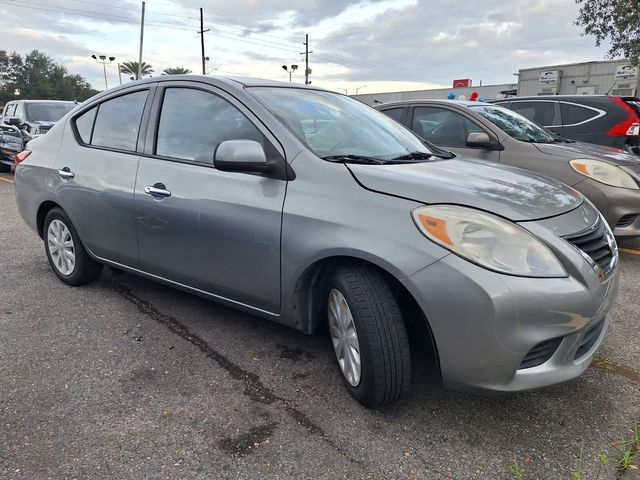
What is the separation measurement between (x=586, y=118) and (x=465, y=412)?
229 inches

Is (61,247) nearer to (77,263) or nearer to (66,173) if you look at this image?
(77,263)

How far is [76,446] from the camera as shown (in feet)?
6.82

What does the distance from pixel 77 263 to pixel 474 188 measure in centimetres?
301

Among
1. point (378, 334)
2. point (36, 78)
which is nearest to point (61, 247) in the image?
point (378, 334)

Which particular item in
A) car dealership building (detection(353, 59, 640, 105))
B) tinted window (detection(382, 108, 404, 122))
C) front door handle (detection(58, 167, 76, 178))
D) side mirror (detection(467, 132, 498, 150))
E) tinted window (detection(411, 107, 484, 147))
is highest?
car dealership building (detection(353, 59, 640, 105))

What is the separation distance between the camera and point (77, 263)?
3.79 metres

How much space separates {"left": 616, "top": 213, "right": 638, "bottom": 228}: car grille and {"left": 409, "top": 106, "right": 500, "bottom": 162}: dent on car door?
4.23ft

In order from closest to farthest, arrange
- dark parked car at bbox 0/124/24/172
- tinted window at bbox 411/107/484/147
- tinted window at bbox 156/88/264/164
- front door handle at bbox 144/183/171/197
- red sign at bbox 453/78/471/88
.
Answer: tinted window at bbox 156/88/264/164 < front door handle at bbox 144/183/171/197 < tinted window at bbox 411/107/484/147 < dark parked car at bbox 0/124/24/172 < red sign at bbox 453/78/471/88

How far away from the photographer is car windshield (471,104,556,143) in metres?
5.33

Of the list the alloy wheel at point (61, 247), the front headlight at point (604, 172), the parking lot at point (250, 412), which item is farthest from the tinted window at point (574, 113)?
the alloy wheel at point (61, 247)

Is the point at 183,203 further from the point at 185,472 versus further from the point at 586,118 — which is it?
the point at 586,118

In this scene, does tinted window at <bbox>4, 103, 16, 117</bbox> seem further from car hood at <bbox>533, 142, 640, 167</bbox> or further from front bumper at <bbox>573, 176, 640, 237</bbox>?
front bumper at <bbox>573, 176, 640, 237</bbox>

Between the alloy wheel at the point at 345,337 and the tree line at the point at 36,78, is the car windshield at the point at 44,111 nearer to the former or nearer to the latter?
the alloy wheel at the point at 345,337

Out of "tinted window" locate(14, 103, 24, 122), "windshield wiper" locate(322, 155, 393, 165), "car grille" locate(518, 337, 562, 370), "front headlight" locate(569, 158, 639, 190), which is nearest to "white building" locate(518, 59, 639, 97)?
"front headlight" locate(569, 158, 639, 190)
